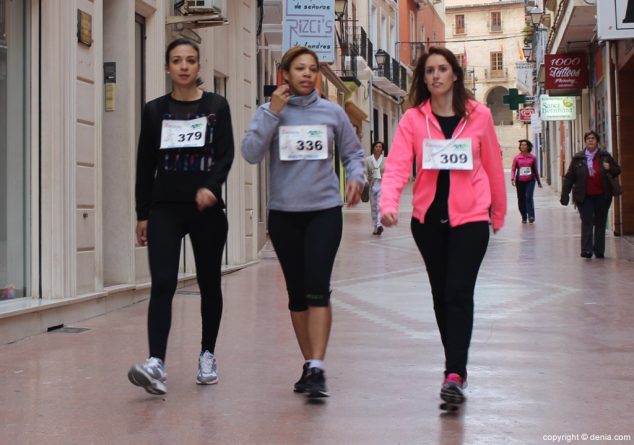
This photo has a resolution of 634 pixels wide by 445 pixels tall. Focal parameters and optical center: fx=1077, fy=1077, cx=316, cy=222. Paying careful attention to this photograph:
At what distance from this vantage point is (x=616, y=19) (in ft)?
44.9

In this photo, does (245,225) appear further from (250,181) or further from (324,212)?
(324,212)

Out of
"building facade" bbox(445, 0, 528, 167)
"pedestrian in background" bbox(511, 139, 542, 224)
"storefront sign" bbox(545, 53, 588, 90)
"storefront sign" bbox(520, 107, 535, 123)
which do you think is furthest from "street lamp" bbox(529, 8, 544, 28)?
"building facade" bbox(445, 0, 528, 167)

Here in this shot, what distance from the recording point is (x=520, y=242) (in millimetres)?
17703

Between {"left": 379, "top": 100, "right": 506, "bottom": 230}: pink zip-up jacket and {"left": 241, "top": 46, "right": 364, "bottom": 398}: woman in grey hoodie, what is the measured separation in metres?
0.24

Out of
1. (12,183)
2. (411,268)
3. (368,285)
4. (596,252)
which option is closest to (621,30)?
(596,252)

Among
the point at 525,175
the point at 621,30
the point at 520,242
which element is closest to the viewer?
the point at 621,30

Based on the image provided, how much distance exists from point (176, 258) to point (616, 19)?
9.46m

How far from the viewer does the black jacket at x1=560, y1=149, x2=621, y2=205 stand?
14.7 metres

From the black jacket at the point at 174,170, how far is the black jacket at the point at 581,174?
31.7 ft

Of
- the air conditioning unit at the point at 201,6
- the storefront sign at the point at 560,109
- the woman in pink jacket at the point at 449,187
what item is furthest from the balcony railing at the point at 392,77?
the woman in pink jacket at the point at 449,187

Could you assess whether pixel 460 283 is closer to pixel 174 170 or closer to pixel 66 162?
pixel 174 170

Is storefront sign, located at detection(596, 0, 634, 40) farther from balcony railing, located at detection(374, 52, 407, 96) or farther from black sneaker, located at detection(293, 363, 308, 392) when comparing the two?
balcony railing, located at detection(374, 52, 407, 96)

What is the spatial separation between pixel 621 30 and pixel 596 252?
3020 millimetres

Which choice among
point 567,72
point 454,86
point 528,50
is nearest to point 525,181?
point 567,72
